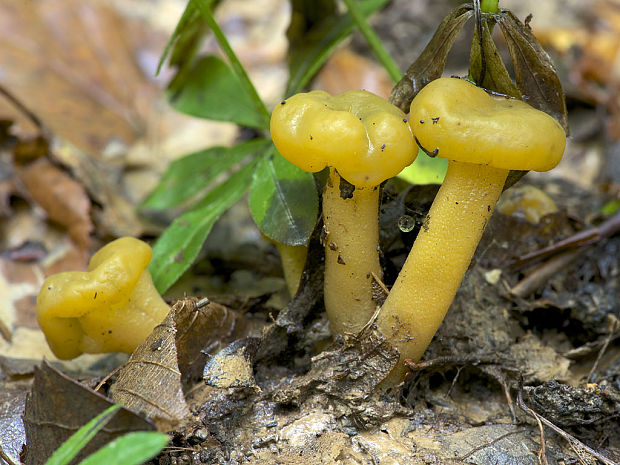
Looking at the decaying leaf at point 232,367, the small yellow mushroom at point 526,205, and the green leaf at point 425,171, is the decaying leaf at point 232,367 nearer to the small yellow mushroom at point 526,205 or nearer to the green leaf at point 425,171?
the green leaf at point 425,171

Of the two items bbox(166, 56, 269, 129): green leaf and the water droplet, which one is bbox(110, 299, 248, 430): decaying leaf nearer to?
the water droplet

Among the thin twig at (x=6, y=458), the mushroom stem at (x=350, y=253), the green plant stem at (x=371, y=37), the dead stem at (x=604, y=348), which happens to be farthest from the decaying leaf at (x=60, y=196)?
the dead stem at (x=604, y=348)

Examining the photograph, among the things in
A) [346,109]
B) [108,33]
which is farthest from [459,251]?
[108,33]

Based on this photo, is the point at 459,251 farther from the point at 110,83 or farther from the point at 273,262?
the point at 110,83

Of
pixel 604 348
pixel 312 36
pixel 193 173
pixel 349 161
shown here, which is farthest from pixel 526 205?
pixel 193 173

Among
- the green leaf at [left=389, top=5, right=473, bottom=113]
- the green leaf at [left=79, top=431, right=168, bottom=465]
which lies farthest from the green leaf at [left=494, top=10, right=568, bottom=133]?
the green leaf at [left=79, top=431, right=168, bottom=465]

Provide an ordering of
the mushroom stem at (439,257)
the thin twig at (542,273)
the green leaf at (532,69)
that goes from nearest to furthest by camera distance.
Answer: the mushroom stem at (439,257) → the green leaf at (532,69) → the thin twig at (542,273)
